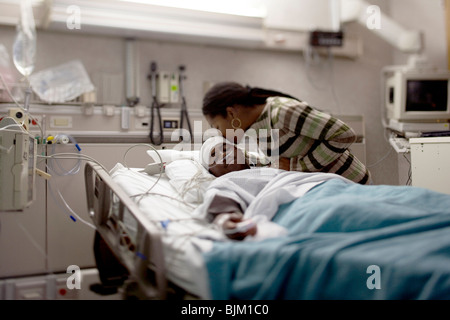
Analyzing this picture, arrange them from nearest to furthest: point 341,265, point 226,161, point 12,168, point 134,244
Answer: point 341,265
point 134,244
point 12,168
point 226,161

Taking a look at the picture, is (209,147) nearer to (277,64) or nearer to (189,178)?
(189,178)

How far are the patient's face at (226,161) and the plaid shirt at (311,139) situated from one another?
230mm

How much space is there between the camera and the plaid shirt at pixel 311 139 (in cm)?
166

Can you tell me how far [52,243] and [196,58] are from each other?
164 centimetres

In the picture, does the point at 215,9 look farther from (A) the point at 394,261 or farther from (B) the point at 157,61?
(A) the point at 394,261

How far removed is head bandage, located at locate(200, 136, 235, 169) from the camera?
1.63 m

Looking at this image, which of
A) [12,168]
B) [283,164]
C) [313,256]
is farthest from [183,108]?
[313,256]

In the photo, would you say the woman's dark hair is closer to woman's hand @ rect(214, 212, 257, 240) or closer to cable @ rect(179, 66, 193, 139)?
cable @ rect(179, 66, 193, 139)

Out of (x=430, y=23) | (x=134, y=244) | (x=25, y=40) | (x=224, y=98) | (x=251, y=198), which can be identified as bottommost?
(x=134, y=244)

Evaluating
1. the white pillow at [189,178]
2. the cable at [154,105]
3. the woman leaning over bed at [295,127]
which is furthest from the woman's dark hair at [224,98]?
the cable at [154,105]

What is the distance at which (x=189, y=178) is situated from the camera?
158 centimetres

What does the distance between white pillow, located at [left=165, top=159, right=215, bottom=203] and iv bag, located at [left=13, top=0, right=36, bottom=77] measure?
1091 millimetres

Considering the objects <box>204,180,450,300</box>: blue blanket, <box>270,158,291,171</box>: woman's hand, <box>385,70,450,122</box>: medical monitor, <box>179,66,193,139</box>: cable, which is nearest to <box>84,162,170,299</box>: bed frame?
<box>204,180,450,300</box>: blue blanket

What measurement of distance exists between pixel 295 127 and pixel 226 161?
0.33m
